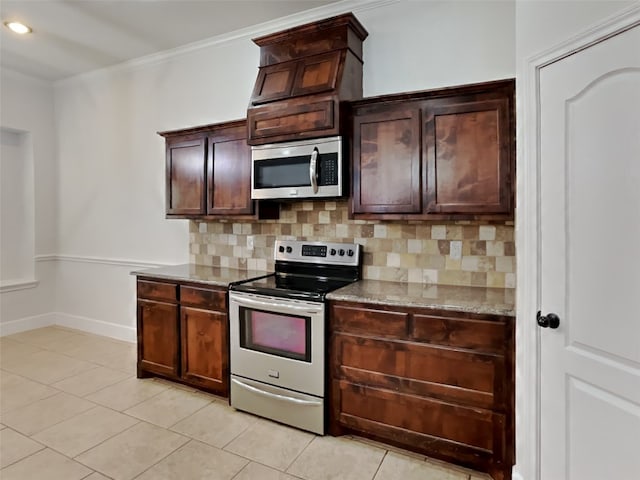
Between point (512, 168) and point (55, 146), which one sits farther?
point (55, 146)

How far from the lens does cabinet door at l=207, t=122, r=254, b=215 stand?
10.0ft

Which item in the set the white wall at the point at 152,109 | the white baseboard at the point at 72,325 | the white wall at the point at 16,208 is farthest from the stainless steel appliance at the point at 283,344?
the white wall at the point at 16,208

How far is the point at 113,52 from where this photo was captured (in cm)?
390

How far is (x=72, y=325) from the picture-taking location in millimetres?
4773

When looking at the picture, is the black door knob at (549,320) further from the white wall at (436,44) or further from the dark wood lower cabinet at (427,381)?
the white wall at (436,44)

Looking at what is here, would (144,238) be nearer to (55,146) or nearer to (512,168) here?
(55,146)

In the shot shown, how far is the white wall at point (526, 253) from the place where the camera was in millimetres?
1777

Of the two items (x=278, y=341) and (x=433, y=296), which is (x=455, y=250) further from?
(x=278, y=341)

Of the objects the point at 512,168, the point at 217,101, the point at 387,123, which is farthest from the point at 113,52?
the point at 512,168

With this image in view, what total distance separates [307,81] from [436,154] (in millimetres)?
1051

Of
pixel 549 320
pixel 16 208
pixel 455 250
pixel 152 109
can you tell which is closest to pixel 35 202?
pixel 16 208

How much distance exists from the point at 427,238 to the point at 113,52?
366cm

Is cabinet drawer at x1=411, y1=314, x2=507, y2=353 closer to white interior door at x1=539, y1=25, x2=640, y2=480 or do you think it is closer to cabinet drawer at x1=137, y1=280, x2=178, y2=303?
white interior door at x1=539, y1=25, x2=640, y2=480

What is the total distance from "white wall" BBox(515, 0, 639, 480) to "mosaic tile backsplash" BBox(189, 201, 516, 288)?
64 cm
